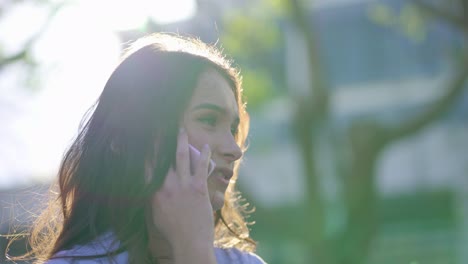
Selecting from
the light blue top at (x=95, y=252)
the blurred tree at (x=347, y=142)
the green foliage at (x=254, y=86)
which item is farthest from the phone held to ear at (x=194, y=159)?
the green foliage at (x=254, y=86)

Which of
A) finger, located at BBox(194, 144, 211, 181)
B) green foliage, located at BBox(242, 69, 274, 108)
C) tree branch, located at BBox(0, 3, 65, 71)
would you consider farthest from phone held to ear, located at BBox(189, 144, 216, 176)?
green foliage, located at BBox(242, 69, 274, 108)

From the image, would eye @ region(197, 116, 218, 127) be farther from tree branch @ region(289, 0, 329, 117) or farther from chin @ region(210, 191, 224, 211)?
tree branch @ region(289, 0, 329, 117)

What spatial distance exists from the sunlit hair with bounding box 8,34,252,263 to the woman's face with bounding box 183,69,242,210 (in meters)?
0.04

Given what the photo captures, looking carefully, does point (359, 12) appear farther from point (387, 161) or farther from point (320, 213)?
point (320, 213)

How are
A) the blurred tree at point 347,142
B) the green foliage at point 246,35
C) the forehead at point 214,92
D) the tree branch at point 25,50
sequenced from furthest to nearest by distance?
the green foliage at point 246,35 < the blurred tree at point 347,142 < the tree branch at point 25,50 < the forehead at point 214,92

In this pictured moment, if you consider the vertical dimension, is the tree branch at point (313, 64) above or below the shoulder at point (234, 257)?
above

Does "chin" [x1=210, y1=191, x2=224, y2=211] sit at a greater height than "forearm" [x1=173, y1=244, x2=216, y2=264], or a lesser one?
greater

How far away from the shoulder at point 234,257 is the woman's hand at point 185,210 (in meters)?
0.33

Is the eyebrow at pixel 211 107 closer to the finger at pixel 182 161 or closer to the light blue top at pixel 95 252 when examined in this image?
the finger at pixel 182 161

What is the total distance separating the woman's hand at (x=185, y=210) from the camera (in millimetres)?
2867

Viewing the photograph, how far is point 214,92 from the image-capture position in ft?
10.1

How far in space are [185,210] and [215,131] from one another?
0.27 metres

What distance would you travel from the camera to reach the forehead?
120 inches

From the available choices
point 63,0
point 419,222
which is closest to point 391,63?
point 419,222
